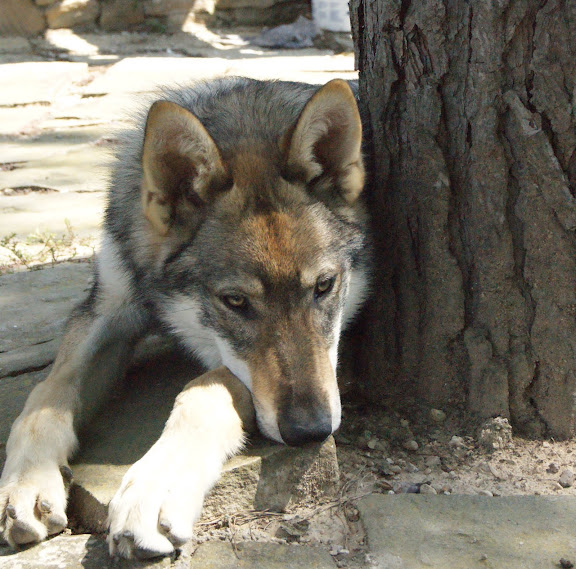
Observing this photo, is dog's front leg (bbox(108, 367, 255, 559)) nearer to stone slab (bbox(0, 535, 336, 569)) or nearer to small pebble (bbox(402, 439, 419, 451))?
stone slab (bbox(0, 535, 336, 569))

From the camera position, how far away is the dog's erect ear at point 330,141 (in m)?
2.68

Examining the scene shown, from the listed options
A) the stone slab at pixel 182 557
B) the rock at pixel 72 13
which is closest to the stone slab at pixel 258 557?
the stone slab at pixel 182 557

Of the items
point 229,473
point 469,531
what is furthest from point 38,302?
point 469,531

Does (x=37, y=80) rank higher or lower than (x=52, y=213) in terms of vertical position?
higher

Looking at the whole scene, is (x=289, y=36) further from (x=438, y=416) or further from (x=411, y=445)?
(x=411, y=445)

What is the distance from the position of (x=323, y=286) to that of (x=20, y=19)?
1227 cm

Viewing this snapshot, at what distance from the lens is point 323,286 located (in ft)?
9.32

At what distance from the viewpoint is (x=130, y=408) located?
3.19 m

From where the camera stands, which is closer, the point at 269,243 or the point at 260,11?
the point at 269,243

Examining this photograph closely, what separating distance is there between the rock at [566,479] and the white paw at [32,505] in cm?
176

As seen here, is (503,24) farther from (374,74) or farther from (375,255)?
(375,255)

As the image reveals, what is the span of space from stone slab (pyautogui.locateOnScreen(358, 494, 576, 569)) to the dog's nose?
0.31 metres

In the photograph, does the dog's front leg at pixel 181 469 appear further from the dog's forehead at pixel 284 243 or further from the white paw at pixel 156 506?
the dog's forehead at pixel 284 243

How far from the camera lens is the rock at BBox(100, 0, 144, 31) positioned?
13.5 metres
